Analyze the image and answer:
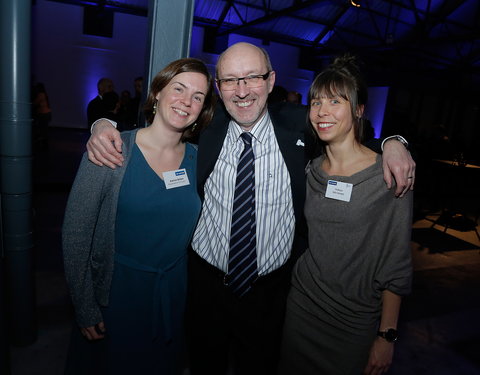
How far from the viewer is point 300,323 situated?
1.60 m

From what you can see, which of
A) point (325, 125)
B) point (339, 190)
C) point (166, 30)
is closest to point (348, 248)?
point (339, 190)

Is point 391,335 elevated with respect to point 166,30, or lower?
lower

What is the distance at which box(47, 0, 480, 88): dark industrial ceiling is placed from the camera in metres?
11.2

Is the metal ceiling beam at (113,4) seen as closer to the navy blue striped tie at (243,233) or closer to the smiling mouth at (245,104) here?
the smiling mouth at (245,104)

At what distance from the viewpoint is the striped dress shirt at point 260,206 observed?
1600 millimetres

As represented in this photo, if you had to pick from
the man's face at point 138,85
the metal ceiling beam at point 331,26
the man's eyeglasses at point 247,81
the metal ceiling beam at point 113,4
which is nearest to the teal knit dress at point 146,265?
the man's eyeglasses at point 247,81

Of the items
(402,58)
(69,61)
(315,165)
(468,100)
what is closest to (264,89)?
(315,165)

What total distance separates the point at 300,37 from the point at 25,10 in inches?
535

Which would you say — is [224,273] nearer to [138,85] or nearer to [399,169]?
[399,169]

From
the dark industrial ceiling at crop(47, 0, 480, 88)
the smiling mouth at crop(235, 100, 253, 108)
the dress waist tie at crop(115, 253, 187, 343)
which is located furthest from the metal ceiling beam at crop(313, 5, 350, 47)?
the dress waist tie at crop(115, 253, 187, 343)

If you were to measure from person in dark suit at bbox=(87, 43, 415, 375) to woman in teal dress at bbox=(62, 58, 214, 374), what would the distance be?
0.10 meters

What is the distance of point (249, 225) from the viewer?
1.56 meters

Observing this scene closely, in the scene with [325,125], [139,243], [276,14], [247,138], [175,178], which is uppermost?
[276,14]

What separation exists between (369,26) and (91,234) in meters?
14.4
